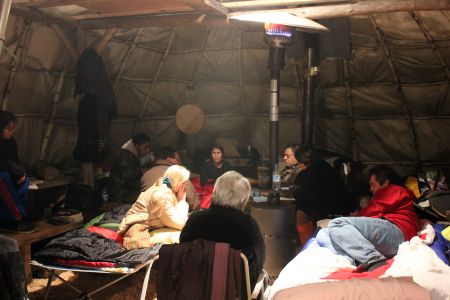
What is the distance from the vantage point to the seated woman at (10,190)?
3.87m

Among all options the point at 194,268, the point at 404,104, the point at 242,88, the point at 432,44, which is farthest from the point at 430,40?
the point at 194,268

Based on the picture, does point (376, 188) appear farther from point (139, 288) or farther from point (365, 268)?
point (139, 288)

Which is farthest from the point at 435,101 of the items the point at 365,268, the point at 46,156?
the point at 46,156

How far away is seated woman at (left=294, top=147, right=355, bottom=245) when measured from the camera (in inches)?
175

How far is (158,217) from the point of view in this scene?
363 centimetres

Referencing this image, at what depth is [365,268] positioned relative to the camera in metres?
2.78

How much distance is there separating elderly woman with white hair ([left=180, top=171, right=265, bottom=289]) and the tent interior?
6.51 feet

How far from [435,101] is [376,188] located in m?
3.31

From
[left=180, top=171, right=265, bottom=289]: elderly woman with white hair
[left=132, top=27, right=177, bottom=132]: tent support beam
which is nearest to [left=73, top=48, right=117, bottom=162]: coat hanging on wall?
[left=132, top=27, right=177, bottom=132]: tent support beam

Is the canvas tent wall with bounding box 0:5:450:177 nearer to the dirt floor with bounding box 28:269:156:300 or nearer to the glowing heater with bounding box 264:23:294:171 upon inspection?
the glowing heater with bounding box 264:23:294:171

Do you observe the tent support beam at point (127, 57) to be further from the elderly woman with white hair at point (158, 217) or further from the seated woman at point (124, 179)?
the elderly woman with white hair at point (158, 217)

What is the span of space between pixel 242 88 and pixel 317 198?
326 cm

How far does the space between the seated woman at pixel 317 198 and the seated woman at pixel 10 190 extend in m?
2.47

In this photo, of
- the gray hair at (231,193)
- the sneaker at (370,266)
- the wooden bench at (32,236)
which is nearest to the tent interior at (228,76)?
the wooden bench at (32,236)
